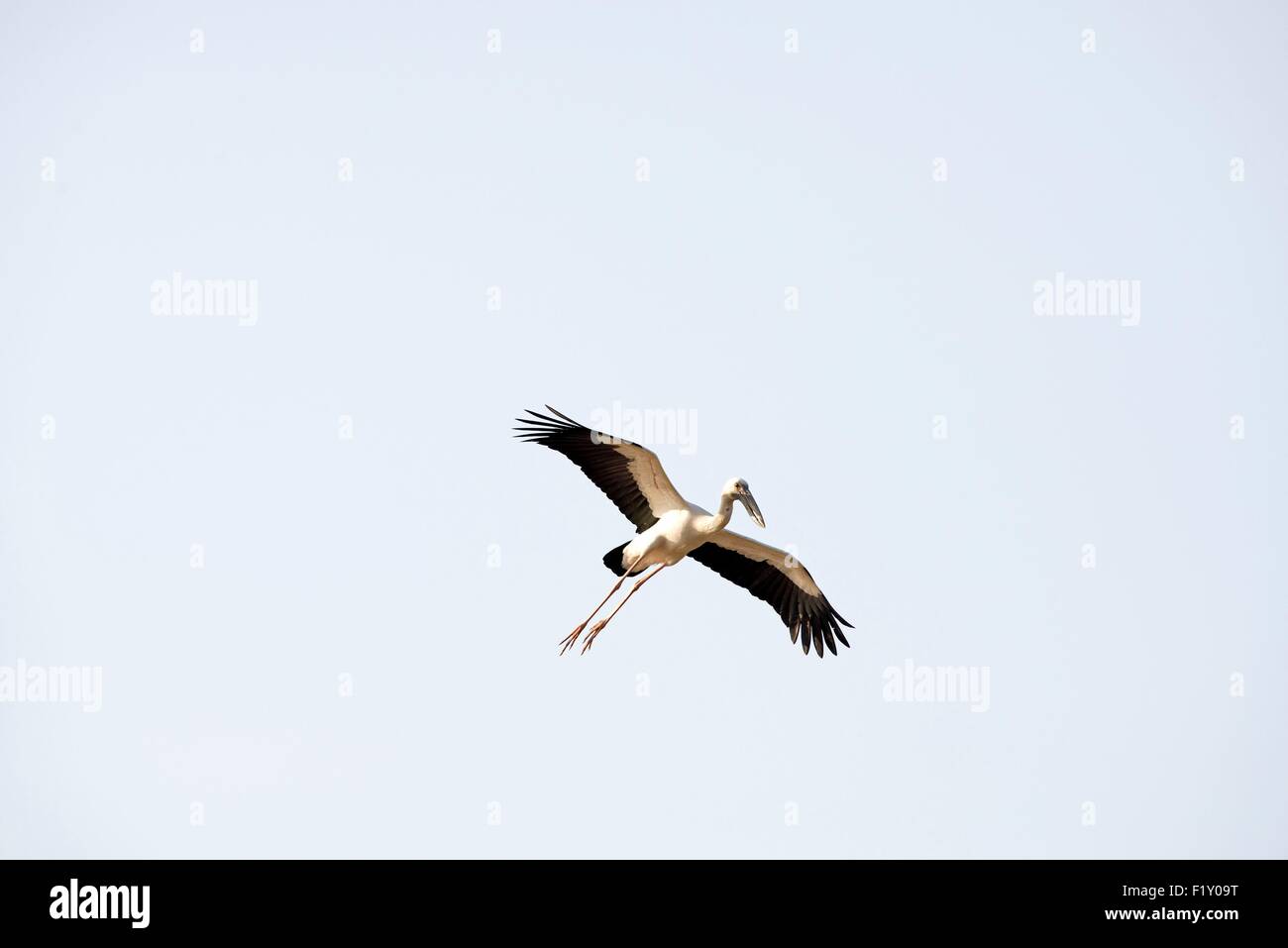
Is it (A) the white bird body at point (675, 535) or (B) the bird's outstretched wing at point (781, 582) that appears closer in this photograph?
(A) the white bird body at point (675, 535)

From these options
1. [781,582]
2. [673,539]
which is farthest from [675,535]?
[781,582]

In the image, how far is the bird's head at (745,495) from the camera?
59.0 feet

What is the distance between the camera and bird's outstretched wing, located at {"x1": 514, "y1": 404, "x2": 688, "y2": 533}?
18000mm

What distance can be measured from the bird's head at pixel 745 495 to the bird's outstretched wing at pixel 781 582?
1.10 m

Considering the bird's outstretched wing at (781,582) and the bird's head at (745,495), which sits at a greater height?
the bird's head at (745,495)

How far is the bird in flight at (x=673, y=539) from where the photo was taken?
18.1m

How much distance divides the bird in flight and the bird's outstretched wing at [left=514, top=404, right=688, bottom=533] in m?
0.01

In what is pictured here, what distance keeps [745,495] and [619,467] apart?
60.1 inches

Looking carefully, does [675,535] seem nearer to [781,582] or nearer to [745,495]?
[745,495]

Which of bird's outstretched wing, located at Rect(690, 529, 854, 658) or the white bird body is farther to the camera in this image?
bird's outstretched wing, located at Rect(690, 529, 854, 658)
